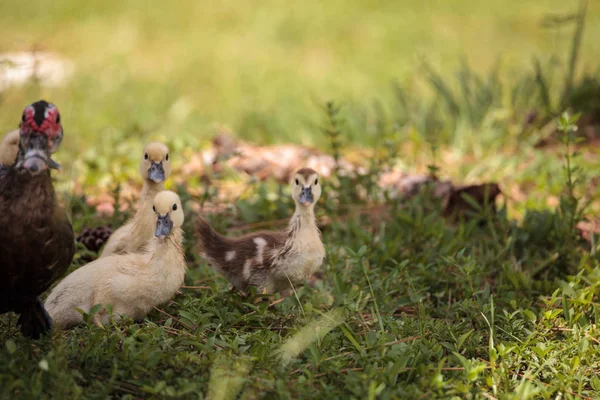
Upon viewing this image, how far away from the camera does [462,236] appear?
189 inches

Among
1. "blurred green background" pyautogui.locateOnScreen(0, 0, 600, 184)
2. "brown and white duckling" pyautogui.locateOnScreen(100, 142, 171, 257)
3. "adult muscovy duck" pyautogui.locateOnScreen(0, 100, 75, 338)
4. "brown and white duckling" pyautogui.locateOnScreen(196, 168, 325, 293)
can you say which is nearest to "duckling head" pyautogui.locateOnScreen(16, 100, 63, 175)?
"adult muscovy duck" pyautogui.locateOnScreen(0, 100, 75, 338)

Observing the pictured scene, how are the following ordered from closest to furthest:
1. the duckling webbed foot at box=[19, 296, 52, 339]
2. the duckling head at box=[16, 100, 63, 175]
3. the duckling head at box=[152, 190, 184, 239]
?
1. the duckling head at box=[16, 100, 63, 175]
2. the duckling webbed foot at box=[19, 296, 52, 339]
3. the duckling head at box=[152, 190, 184, 239]

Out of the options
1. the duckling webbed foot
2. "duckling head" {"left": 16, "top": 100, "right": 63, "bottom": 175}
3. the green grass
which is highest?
"duckling head" {"left": 16, "top": 100, "right": 63, "bottom": 175}

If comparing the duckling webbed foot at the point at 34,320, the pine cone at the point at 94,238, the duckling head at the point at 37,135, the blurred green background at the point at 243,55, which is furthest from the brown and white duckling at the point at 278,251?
the blurred green background at the point at 243,55

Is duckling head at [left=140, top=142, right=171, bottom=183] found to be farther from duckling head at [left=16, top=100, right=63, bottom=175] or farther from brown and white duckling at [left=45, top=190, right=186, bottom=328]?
duckling head at [left=16, top=100, right=63, bottom=175]

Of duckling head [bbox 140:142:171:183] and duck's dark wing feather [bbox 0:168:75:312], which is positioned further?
duckling head [bbox 140:142:171:183]

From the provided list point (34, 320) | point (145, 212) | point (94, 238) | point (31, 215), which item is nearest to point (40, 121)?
point (31, 215)

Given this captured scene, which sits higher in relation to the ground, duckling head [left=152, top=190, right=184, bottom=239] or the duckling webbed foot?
duckling head [left=152, top=190, right=184, bottom=239]

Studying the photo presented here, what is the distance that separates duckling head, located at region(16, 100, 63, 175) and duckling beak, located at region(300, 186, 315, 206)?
1225mm

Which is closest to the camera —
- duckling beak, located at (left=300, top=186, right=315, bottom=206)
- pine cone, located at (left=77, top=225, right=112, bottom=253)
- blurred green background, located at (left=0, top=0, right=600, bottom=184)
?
duckling beak, located at (left=300, top=186, right=315, bottom=206)

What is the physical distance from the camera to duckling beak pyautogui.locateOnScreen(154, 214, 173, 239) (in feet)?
11.5

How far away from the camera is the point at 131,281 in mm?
3441

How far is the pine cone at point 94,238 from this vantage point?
14.3 ft

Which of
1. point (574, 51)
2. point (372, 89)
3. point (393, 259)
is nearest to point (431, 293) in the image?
point (393, 259)
